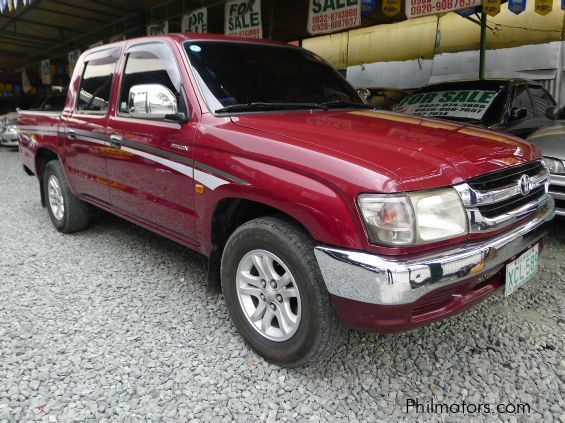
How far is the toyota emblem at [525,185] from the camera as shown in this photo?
87.4 inches

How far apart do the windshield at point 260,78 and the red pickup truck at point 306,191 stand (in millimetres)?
11

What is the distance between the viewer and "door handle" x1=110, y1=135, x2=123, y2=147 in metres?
3.23

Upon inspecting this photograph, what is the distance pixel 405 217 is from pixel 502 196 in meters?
0.60

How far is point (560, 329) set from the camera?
8.79 ft

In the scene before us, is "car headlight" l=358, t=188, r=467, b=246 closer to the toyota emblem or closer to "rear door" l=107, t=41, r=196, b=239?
the toyota emblem

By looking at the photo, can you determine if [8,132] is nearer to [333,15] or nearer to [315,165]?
[333,15]

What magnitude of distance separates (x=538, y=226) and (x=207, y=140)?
72.4 inches

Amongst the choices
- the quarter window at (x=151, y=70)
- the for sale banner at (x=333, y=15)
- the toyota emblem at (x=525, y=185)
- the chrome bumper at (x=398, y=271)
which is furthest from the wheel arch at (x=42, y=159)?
the for sale banner at (x=333, y=15)

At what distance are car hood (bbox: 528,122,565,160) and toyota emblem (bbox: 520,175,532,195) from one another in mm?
1813

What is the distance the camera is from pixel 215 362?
7.80 feet

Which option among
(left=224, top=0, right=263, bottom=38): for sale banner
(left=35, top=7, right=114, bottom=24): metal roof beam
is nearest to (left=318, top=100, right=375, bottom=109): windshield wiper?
(left=224, top=0, right=263, bottom=38): for sale banner

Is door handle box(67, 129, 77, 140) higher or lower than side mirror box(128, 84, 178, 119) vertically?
lower

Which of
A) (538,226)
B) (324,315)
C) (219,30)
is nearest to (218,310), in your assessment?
(324,315)

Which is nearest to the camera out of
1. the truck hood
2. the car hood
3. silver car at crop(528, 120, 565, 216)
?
the truck hood
